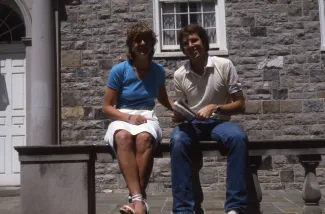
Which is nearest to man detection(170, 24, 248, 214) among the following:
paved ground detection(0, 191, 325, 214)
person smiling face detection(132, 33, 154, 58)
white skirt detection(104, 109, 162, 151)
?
white skirt detection(104, 109, 162, 151)

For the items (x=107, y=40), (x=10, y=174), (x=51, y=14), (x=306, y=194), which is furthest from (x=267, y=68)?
(x=10, y=174)

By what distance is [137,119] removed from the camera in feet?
11.0

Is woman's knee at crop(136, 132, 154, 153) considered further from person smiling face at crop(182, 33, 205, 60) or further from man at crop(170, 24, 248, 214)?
person smiling face at crop(182, 33, 205, 60)

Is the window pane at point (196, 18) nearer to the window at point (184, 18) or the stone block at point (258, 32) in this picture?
the window at point (184, 18)

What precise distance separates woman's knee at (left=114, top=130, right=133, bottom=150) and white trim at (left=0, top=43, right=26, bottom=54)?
5705 millimetres

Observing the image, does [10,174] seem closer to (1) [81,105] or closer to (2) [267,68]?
(1) [81,105]

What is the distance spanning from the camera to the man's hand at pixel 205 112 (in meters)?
3.30

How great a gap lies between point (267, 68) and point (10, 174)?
16.6ft

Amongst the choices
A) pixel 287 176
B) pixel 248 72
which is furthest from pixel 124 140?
pixel 287 176

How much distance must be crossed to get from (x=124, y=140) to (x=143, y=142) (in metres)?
0.14

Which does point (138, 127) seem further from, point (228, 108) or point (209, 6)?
point (209, 6)

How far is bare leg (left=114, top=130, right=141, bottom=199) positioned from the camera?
3129 mm

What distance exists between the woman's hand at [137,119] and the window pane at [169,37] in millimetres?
4822

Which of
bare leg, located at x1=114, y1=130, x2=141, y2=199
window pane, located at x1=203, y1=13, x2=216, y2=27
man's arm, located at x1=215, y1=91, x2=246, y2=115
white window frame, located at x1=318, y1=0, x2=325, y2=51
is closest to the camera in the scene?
bare leg, located at x1=114, y1=130, x2=141, y2=199
